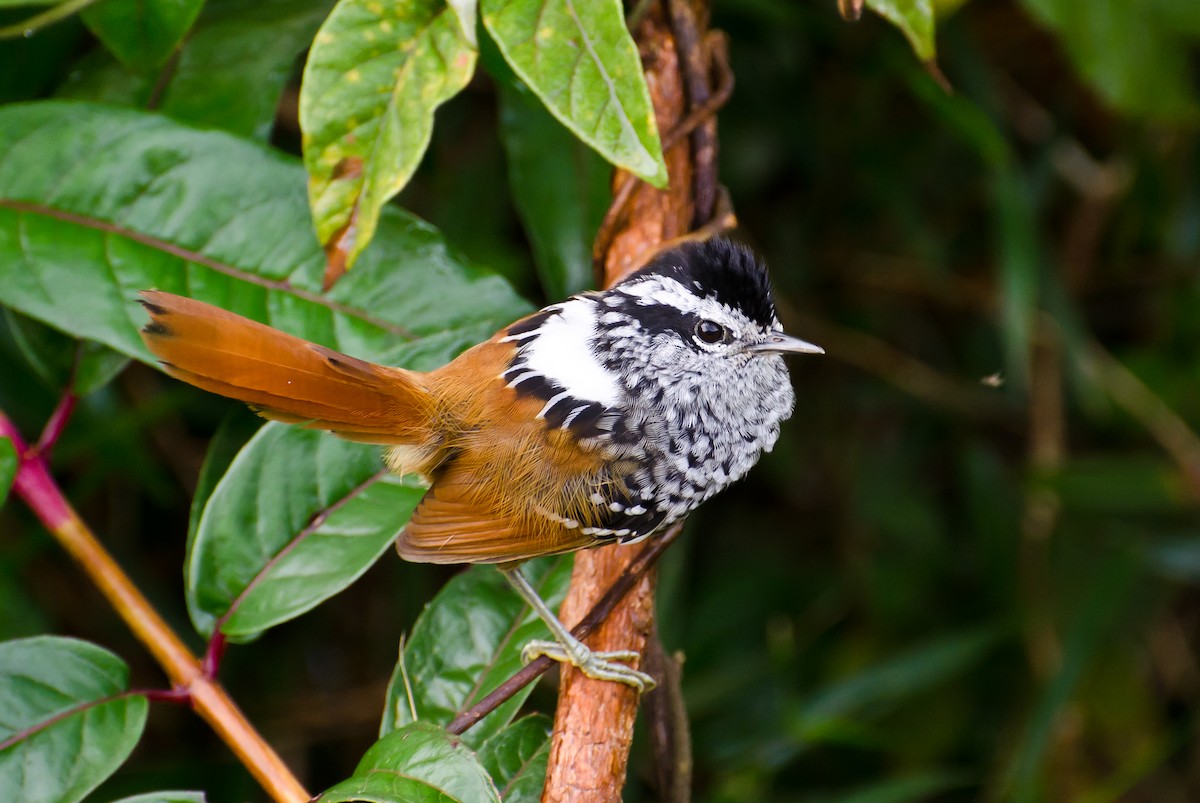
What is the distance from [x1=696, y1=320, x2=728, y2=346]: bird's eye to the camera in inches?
73.6

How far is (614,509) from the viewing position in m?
1.75

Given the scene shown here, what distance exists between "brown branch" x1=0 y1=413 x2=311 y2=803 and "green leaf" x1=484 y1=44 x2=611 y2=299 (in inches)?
34.2

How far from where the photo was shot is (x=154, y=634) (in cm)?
161

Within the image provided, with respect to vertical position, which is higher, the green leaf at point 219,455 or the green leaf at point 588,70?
the green leaf at point 588,70

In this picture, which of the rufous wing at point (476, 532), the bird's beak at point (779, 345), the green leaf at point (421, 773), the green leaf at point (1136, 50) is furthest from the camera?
the green leaf at point (1136, 50)

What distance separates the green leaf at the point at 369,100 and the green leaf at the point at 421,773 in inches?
24.7

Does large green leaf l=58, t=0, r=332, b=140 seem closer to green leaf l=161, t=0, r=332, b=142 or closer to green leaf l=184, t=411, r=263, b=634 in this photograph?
green leaf l=161, t=0, r=332, b=142

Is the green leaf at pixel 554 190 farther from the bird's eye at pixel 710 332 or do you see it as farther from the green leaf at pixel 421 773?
the green leaf at pixel 421 773

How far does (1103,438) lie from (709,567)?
4.15 ft

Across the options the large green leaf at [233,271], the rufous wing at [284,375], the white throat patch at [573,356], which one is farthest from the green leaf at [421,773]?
the white throat patch at [573,356]

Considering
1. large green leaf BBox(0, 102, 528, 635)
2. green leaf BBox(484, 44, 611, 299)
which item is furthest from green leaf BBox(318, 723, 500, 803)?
green leaf BBox(484, 44, 611, 299)

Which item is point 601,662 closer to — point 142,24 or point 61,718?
point 61,718

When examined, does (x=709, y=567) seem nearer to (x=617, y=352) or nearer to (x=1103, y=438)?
(x=1103, y=438)

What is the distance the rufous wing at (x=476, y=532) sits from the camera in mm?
1740
